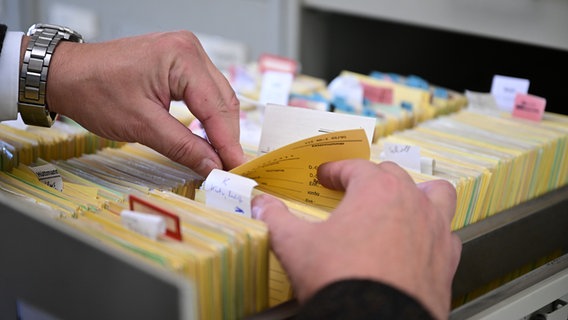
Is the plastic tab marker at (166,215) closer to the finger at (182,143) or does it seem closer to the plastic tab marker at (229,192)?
the plastic tab marker at (229,192)

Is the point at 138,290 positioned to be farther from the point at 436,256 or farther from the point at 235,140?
the point at 235,140

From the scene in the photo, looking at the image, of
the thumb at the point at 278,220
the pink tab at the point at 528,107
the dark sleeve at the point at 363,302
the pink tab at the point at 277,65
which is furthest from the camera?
the pink tab at the point at 277,65

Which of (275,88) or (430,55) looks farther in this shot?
(430,55)

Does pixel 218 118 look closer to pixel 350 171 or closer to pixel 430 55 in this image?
pixel 350 171

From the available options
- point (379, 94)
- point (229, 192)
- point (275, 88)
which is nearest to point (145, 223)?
point (229, 192)

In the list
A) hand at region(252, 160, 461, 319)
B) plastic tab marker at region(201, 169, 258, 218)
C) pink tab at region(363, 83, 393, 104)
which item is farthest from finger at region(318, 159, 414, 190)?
pink tab at region(363, 83, 393, 104)

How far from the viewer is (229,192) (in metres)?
1.01

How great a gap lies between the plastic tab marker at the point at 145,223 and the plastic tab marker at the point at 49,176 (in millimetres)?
233

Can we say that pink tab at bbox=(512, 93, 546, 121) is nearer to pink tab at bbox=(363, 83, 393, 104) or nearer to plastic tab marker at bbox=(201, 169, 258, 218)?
pink tab at bbox=(363, 83, 393, 104)

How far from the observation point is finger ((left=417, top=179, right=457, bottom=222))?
954 millimetres

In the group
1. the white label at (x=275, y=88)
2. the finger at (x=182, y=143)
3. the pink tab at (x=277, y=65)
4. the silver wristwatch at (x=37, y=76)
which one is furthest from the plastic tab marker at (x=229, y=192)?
the pink tab at (x=277, y=65)

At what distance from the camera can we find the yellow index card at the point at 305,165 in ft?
3.38

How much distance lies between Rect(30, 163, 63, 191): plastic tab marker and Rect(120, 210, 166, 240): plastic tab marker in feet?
0.76

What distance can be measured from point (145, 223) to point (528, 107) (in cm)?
96
